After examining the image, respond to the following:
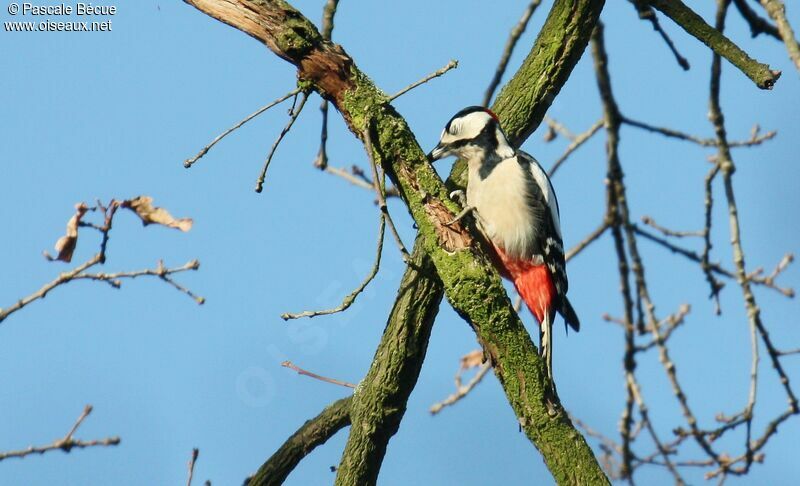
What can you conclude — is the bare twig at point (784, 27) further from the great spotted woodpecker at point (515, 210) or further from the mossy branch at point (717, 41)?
the great spotted woodpecker at point (515, 210)

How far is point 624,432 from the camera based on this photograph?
606 cm

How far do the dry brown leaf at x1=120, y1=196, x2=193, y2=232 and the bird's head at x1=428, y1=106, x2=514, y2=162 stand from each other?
1.49m

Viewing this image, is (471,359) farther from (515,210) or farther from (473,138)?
(473,138)

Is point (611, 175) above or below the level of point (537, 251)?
above

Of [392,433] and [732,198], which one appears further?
[732,198]

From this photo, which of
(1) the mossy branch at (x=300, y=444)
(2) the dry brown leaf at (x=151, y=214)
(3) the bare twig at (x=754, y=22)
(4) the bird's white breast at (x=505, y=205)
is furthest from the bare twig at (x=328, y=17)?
(3) the bare twig at (x=754, y=22)

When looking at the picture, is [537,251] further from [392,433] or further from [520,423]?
[520,423]

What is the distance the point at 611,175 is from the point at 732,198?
822mm

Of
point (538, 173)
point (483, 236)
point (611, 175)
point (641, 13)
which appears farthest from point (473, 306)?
point (611, 175)

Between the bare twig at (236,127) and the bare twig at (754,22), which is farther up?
the bare twig at (754,22)

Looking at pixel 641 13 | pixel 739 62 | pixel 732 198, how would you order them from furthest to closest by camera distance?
pixel 732 198 → pixel 641 13 → pixel 739 62

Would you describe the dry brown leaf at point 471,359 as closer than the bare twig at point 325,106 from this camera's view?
No

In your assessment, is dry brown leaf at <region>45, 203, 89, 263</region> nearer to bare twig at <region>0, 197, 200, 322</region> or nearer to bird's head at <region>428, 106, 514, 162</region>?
bare twig at <region>0, 197, 200, 322</region>

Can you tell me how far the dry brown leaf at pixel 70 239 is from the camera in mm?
3652
